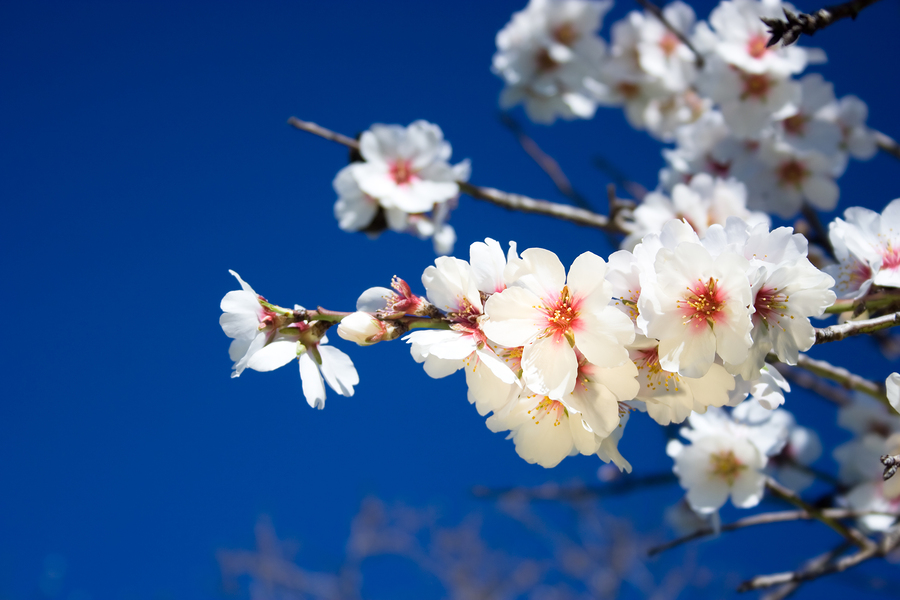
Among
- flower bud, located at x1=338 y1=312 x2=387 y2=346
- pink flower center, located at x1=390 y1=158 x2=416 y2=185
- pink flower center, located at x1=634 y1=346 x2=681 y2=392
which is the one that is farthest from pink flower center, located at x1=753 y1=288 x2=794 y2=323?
pink flower center, located at x1=390 y1=158 x2=416 y2=185

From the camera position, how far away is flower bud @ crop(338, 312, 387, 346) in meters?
0.67

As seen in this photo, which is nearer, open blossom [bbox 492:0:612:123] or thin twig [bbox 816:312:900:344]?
thin twig [bbox 816:312:900:344]

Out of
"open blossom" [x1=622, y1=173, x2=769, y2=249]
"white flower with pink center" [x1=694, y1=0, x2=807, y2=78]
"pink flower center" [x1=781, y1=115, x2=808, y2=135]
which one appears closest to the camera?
"open blossom" [x1=622, y1=173, x2=769, y2=249]

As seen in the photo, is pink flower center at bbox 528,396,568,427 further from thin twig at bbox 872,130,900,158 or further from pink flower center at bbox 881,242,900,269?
thin twig at bbox 872,130,900,158

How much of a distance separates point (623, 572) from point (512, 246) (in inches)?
230

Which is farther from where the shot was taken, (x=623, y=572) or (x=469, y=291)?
(x=623, y=572)

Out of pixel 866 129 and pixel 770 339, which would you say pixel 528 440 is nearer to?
pixel 770 339

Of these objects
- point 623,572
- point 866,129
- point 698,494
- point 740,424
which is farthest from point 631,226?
point 623,572

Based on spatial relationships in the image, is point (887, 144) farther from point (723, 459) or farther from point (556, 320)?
point (556, 320)

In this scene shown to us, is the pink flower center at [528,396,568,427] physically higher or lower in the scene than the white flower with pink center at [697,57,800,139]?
lower

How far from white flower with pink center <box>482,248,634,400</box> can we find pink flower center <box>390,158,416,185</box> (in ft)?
2.99

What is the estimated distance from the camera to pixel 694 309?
2.01 ft

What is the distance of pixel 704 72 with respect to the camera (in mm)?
1731

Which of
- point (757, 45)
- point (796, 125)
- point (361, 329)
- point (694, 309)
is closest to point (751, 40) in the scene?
point (757, 45)
